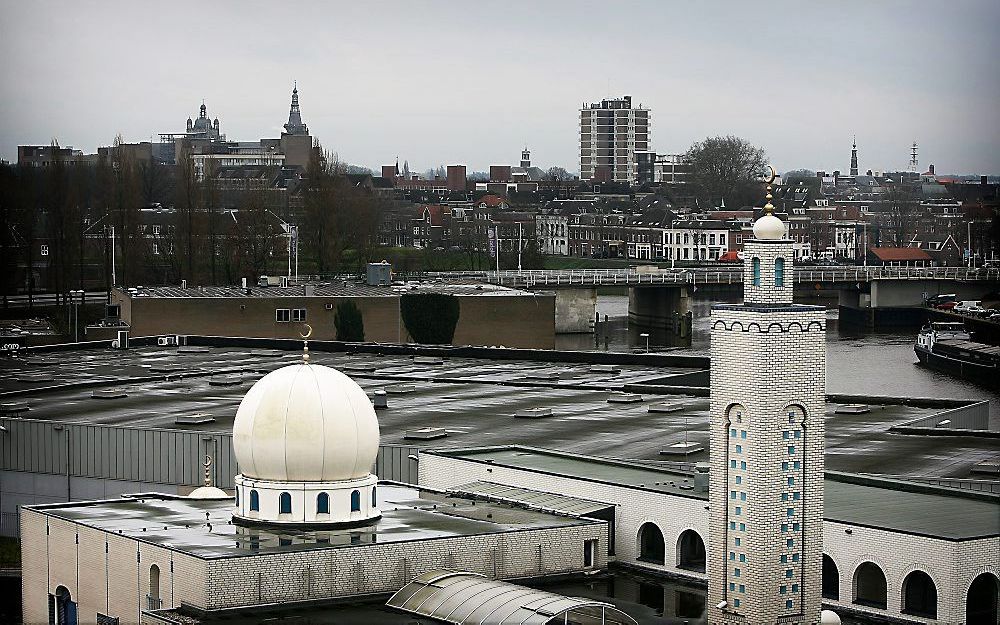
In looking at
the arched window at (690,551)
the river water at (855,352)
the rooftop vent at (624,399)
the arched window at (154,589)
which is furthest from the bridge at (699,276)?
the arched window at (154,589)

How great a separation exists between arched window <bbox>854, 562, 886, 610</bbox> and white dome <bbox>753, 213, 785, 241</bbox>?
18.9 ft

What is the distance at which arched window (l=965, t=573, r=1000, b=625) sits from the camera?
1194 inches

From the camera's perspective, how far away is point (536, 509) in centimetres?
3522

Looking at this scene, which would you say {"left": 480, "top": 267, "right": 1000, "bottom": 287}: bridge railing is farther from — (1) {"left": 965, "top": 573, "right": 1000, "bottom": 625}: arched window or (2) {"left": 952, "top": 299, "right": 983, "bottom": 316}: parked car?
(1) {"left": 965, "top": 573, "right": 1000, "bottom": 625}: arched window

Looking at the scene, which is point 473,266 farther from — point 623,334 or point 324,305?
point 324,305

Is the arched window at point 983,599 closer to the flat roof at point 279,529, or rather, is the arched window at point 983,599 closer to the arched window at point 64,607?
the flat roof at point 279,529

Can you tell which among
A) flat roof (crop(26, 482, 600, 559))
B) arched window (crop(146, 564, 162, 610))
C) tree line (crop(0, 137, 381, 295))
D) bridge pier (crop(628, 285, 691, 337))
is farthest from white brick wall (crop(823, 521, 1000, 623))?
bridge pier (crop(628, 285, 691, 337))

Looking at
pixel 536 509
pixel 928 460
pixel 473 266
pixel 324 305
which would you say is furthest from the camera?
pixel 473 266

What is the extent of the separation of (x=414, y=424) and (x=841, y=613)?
738 inches

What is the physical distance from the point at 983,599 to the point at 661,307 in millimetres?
90077

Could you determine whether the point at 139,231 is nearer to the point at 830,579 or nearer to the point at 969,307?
the point at 969,307

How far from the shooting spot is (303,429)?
31.8 metres

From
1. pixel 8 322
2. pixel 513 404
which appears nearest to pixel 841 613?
pixel 513 404

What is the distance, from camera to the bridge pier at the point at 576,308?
114m
